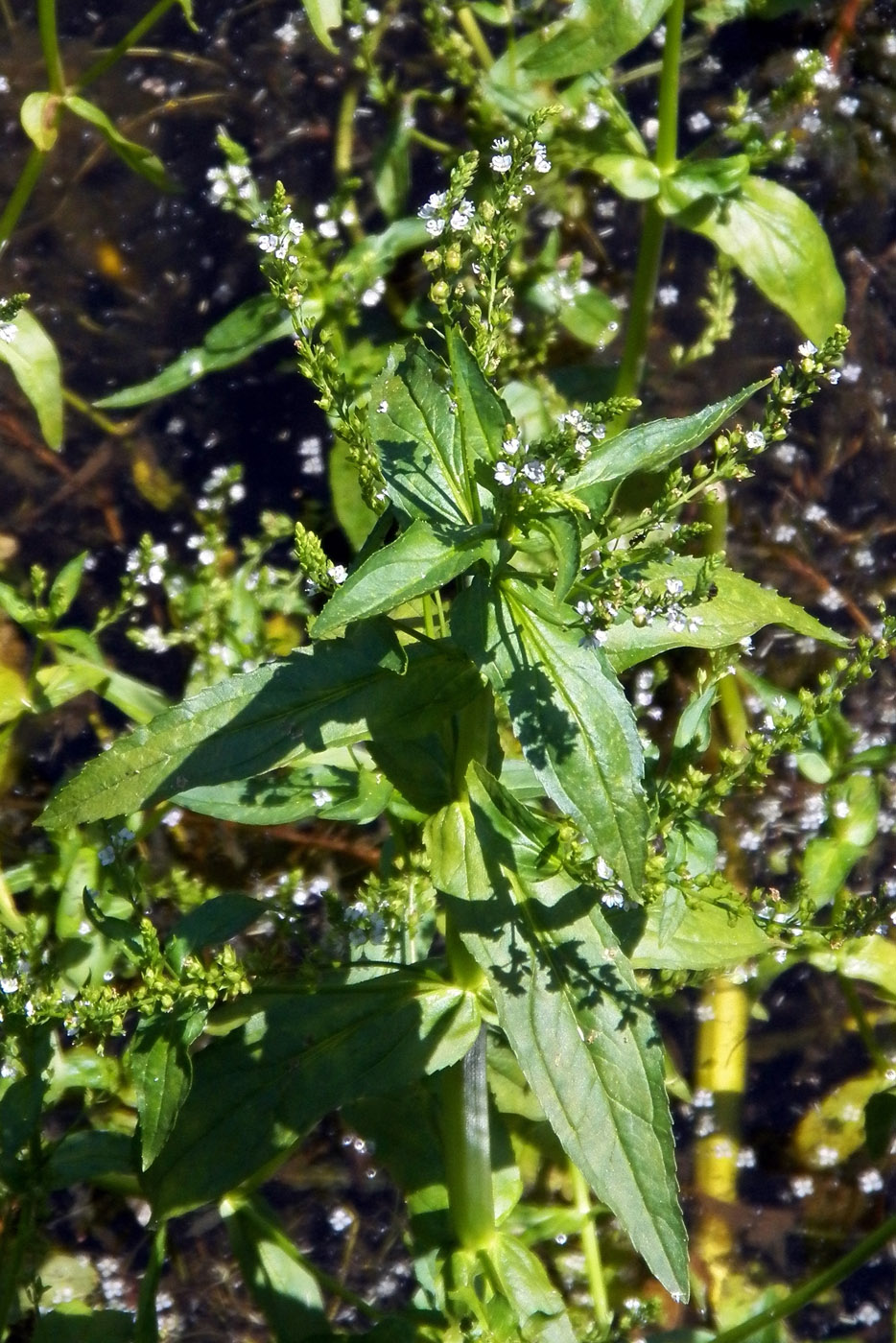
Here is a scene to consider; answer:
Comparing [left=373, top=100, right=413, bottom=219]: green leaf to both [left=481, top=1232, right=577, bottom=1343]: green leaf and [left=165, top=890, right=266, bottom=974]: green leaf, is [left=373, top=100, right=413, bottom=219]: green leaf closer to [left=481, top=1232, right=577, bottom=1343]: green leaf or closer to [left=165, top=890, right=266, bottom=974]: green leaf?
[left=165, top=890, right=266, bottom=974]: green leaf

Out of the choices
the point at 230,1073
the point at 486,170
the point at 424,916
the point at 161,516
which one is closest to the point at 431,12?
the point at 486,170

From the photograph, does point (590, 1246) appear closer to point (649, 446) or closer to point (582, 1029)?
point (582, 1029)

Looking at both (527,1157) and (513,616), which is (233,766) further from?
(527,1157)

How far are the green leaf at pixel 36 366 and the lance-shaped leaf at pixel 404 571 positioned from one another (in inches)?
64.7

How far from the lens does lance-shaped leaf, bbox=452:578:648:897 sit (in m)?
1.71

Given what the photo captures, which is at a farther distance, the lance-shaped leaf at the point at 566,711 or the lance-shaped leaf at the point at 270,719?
the lance-shaped leaf at the point at 270,719

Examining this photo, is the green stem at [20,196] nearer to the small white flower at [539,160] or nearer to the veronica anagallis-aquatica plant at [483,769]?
the veronica anagallis-aquatica plant at [483,769]

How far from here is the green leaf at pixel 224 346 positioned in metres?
3.37

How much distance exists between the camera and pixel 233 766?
6.07 feet

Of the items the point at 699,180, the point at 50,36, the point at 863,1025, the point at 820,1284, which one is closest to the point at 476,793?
the point at 820,1284

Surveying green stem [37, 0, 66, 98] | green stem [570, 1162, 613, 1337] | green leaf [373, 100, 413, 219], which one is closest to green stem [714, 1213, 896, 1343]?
green stem [570, 1162, 613, 1337]

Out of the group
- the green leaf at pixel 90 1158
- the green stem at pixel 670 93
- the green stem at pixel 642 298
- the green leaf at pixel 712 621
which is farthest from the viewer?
the green stem at pixel 642 298

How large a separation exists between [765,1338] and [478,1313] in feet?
2.50

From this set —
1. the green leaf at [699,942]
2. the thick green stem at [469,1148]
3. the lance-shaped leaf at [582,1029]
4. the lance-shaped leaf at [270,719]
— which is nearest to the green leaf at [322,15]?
the lance-shaped leaf at [270,719]
